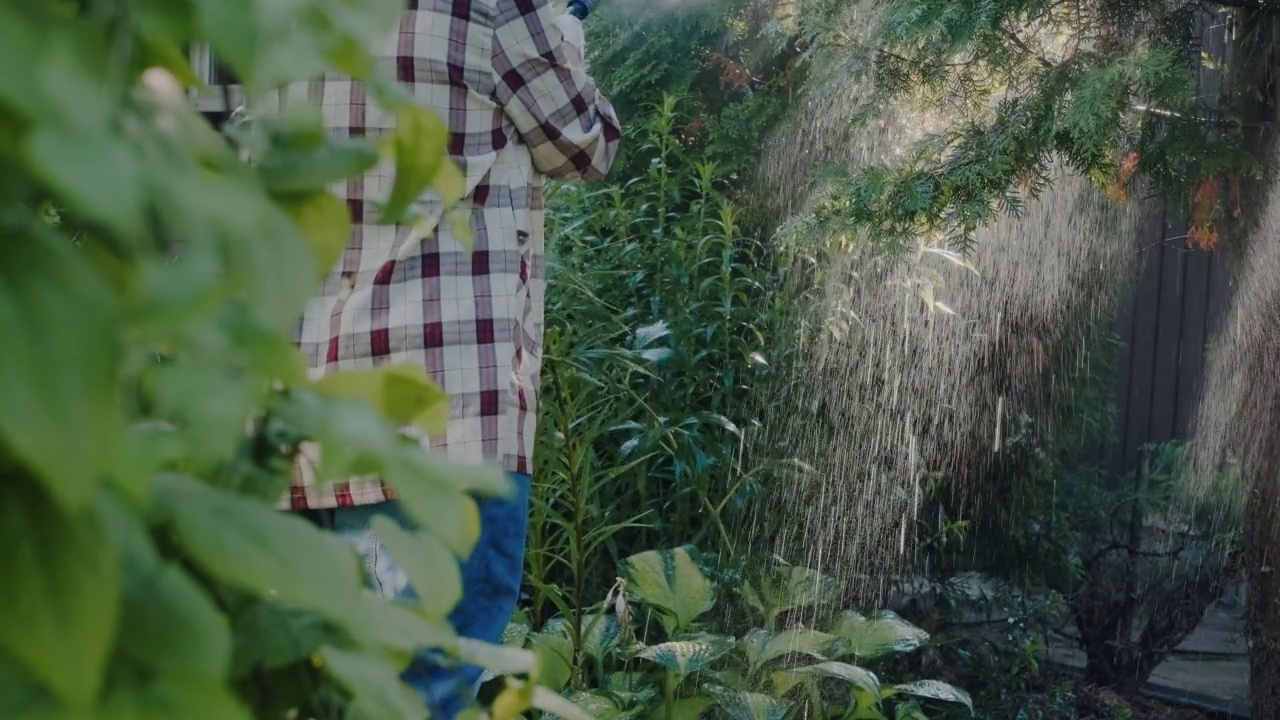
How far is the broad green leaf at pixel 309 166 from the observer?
1.53 ft

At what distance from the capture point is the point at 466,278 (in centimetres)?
167

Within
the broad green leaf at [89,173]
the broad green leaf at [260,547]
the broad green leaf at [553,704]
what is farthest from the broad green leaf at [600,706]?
the broad green leaf at [89,173]

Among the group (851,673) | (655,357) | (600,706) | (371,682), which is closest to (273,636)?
(371,682)

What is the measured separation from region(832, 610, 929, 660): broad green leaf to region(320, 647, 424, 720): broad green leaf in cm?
218

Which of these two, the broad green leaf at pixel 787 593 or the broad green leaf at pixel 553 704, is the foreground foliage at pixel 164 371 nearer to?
the broad green leaf at pixel 553 704

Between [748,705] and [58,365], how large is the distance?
2.11 meters

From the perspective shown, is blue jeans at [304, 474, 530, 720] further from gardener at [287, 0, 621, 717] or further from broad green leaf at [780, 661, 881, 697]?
broad green leaf at [780, 661, 881, 697]

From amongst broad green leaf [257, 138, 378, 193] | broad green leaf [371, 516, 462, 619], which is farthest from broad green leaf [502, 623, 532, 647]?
broad green leaf [257, 138, 378, 193]

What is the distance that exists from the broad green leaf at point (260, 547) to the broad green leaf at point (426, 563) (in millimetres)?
78

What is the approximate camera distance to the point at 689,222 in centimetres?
357

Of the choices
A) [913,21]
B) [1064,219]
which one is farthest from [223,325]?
[1064,219]

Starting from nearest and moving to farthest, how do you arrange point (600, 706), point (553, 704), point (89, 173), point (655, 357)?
point (89, 173) < point (553, 704) < point (600, 706) < point (655, 357)

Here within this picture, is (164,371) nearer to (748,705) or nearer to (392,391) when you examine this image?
(392,391)

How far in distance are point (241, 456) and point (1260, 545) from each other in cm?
267
